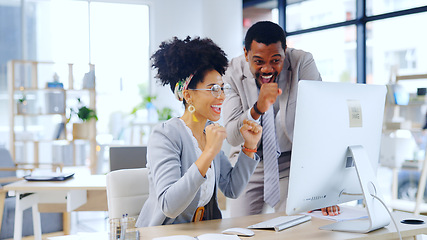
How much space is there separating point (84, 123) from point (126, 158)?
343 cm

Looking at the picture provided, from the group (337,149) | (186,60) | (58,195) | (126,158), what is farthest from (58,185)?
(337,149)

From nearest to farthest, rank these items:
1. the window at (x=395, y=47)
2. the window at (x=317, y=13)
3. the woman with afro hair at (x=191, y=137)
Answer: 1. the woman with afro hair at (x=191, y=137)
2. the window at (x=395, y=47)
3. the window at (x=317, y=13)

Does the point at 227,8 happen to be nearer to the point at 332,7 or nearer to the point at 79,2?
the point at 332,7

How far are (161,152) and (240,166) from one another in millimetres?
382

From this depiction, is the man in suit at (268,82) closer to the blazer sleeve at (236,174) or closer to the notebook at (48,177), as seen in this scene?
the blazer sleeve at (236,174)

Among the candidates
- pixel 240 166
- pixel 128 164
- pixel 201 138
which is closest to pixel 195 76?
pixel 201 138

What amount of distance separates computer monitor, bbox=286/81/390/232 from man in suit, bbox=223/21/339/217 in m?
0.52

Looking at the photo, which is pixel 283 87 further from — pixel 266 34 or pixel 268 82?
pixel 266 34

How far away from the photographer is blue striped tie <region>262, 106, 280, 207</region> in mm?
2156

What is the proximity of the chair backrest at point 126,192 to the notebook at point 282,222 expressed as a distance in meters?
0.57

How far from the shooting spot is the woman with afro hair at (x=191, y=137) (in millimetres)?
1729

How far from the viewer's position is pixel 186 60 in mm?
1882

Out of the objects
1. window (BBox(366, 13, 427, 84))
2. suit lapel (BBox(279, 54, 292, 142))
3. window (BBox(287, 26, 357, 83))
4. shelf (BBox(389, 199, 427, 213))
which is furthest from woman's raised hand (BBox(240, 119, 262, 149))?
window (BBox(287, 26, 357, 83))

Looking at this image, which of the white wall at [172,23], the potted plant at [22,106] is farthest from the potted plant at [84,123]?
the white wall at [172,23]
